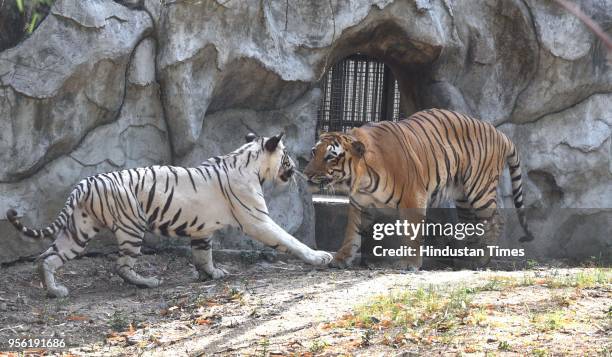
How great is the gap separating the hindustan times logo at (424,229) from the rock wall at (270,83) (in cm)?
74

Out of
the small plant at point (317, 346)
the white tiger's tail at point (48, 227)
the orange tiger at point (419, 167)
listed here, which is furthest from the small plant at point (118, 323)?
the orange tiger at point (419, 167)

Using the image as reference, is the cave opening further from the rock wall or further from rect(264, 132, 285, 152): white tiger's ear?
rect(264, 132, 285, 152): white tiger's ear

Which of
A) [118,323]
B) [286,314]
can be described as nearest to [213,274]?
[118,323]

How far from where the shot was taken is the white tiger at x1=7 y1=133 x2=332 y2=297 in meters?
6.00

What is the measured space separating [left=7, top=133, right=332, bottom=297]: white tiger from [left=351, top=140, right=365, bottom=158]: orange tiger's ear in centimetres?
56

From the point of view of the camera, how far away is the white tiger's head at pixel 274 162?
654 cm

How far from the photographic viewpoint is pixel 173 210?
6227 millimetres

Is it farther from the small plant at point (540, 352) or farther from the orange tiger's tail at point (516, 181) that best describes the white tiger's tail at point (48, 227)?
the orange tiger's tail at point (516, 181)

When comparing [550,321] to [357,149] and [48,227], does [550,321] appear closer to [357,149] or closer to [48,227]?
[357,149]

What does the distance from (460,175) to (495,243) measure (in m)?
0.80

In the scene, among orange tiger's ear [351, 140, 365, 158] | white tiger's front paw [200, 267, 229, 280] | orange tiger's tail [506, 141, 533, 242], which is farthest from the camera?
orange tiger's tail [506, 141, 533, 242]

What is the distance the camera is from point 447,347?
13.4 ft

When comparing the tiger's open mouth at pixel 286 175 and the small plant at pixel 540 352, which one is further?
the tiger's open mouth at pixel 286 175

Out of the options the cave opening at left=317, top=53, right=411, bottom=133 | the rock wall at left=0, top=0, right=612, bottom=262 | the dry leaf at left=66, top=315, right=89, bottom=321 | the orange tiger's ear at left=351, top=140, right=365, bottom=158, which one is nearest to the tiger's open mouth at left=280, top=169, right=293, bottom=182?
the orange tiger's ear at left=351, top=140, right=365, bottom=158
